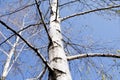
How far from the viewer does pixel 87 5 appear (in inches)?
132

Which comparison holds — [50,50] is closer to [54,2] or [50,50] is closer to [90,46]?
[54,2]

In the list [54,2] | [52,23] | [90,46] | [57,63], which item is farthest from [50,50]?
[90,46]

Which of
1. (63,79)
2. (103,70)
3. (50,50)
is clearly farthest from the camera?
(103,70)

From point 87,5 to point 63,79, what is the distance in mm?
1699

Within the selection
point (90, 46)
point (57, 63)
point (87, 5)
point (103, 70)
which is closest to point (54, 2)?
point (87, 5)

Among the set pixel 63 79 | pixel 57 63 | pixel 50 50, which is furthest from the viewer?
pixel 50 50

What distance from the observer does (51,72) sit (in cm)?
190

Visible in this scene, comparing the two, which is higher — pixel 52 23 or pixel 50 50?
pixel 52 23

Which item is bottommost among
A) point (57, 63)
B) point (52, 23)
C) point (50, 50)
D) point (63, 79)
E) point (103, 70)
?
point (63, 79)

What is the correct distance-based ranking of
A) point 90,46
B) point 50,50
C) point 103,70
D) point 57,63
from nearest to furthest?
point 57,63 → point 50,50 → point 103,70 → point 90,46

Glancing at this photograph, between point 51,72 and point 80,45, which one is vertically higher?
point 80,45

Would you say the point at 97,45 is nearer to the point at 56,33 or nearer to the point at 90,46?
the point at 90,46

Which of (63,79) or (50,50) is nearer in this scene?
(63,79)

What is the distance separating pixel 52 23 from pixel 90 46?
2.84ft
